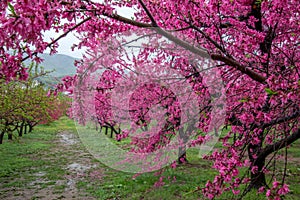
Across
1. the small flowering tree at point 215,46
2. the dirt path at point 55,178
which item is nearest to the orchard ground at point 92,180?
the dirt path at point 55,178

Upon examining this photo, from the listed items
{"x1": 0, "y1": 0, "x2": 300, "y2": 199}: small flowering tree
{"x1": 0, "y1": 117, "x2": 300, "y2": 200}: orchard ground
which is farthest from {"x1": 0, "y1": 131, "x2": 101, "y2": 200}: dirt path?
{"x1": 0, "y1": 0, "x2": 300, "y2": 199}: small flowering tree

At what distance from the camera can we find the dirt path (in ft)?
22.7

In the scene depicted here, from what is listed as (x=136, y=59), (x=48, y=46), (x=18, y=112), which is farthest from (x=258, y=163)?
(x=18, y=112)

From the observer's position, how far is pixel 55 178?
→ 8.60 m

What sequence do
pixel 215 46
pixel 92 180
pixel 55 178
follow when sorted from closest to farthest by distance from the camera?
pixel 215 46, pixel 92 180, pixel 55 178

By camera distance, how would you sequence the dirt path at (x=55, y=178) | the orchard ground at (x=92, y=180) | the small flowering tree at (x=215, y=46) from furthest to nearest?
1. the dirt path at (x=55, y=178)
2. the orchard ground at (x=92, y=180)
3. the small flowering tree at (x=215, y=46)

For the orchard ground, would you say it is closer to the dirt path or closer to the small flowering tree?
the dirt path

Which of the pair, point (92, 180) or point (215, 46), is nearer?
point (215, 46)

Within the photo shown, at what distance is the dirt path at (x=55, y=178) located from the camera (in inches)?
272

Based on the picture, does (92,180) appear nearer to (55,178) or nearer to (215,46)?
(55,178)

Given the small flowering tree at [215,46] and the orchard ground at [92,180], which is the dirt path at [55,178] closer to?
the orchard ground at [92,180]

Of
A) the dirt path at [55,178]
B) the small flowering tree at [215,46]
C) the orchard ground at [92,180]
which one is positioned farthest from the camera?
the dirt path at [55,178]

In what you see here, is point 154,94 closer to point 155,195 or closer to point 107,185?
point 155,195

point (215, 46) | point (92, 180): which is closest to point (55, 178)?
point (92, 180)
